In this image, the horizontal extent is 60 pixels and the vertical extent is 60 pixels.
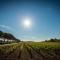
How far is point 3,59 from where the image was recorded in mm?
13523

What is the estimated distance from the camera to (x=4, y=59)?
13.5 meters

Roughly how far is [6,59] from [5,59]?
12 centimetres

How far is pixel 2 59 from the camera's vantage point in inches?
532

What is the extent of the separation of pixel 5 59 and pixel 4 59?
109 mm

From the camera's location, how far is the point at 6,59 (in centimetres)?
1349

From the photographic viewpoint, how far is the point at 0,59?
13.6 metres

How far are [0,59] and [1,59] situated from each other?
12cm

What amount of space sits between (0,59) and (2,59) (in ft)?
0.79

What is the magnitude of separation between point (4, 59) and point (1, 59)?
13.5 inches

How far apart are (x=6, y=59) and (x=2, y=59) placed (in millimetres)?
448

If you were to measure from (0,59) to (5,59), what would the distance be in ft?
1.87

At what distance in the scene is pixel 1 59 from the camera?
13.5 m
